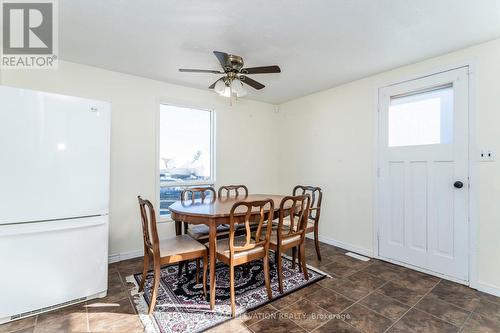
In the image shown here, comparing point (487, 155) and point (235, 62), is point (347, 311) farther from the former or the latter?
point (235, 62)

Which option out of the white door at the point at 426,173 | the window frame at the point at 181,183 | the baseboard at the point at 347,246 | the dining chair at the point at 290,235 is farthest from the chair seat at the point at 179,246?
the white door at the point at 426,173

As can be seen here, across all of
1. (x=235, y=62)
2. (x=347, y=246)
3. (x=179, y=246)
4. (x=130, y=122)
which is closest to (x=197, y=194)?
(x=130, y=122)

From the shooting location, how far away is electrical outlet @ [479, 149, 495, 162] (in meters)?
2.24

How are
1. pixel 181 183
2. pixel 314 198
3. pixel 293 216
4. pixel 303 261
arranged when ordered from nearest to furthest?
pixel 293 216
pixel 303 261
pixel 314 198
pixel 181 183

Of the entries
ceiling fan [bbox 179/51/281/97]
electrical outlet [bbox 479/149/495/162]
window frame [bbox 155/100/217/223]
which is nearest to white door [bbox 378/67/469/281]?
electrical outlet [bbox 479/149/495/162]

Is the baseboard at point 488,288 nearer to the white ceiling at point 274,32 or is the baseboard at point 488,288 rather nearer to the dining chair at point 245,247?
the dining chair at point 245,247

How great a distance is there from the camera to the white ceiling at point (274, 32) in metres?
1.80

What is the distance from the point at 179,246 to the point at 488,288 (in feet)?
9.67

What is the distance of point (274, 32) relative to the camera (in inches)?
84.2

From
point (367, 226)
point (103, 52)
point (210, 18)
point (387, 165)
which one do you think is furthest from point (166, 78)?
point (367, 226)

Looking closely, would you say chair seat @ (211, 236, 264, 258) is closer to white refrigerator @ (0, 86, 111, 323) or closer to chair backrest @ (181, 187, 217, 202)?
chair backrest @ (181, 187, 217, 202)

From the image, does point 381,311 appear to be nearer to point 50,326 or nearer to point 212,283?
point 212,283

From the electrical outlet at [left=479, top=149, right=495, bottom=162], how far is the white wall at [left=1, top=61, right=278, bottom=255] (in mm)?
3109

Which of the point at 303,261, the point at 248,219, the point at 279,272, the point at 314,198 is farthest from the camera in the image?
the point at 314,198
